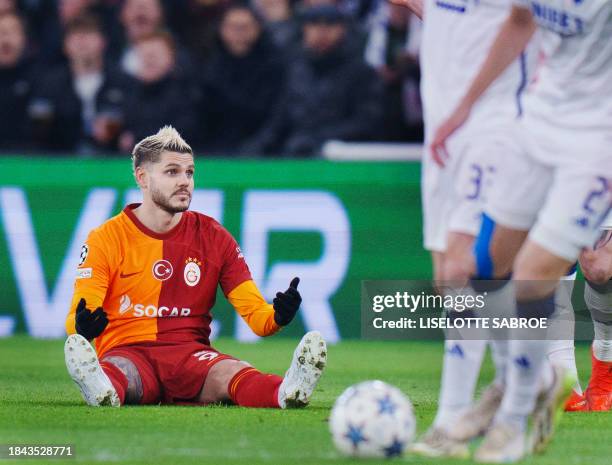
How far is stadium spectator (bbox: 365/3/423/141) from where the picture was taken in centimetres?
1205

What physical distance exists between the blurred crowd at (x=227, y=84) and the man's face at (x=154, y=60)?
1cm

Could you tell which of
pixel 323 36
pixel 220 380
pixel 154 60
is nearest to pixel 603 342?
pixel 220 380

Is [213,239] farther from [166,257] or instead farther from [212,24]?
[212,24]

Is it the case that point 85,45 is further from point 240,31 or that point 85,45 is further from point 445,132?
point 445,132

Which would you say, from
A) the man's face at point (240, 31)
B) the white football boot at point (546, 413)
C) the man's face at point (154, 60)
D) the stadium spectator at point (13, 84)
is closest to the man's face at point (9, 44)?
the stadium spectator at point (13, 84)

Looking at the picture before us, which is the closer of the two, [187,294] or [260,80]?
[187,294]

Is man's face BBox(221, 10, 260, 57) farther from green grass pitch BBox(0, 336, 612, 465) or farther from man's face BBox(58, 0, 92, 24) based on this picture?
green grass pitch BBox(0, 336, 612, 465)

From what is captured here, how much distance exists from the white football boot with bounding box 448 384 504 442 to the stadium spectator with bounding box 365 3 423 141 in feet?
21.4

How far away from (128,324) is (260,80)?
18.0 feet

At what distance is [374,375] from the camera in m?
8.75

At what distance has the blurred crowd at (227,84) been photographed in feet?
38.7

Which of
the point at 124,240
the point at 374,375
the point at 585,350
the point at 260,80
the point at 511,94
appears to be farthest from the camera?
the point at 260,80

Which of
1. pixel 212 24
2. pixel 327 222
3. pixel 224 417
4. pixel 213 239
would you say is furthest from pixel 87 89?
pixel 224 417

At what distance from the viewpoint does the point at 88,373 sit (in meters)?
6.40
